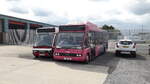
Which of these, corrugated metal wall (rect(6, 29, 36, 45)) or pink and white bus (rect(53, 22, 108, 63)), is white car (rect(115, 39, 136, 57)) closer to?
pink and white bus (rect(53, 22, 108, 63))

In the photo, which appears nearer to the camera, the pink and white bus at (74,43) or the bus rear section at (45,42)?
A: the pink and white bus at (74,43)

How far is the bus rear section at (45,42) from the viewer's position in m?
10.9

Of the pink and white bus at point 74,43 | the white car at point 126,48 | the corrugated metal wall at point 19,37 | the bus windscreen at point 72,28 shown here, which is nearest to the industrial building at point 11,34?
the corrugated metal wall at point 19,37

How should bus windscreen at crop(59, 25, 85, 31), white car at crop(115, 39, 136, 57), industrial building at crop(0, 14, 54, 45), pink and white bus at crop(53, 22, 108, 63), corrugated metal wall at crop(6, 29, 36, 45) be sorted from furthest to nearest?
corrugated metal wall at crop(6, 29, 36, 45) → industrial building at crop(0, 14, 54, 45) → white car at crop(115, 39, 136, 57) → bus windscreen at crop(59, 25, 85, 31) → pink and white bus at crop(53, 22, 108, 63)

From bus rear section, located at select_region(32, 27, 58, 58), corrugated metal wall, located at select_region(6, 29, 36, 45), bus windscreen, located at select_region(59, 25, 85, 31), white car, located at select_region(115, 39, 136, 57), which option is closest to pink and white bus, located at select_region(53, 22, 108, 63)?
bus windscreen, located at select_region(59, 25, 85, 31)

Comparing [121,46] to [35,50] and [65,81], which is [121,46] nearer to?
[35,50]

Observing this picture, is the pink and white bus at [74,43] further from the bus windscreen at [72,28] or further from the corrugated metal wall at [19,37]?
the corrugated metal wall at [19,37]

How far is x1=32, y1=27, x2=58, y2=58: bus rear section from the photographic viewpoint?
1090 cm

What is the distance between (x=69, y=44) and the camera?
952cm

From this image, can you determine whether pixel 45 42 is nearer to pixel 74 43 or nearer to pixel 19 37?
pixel 74 43

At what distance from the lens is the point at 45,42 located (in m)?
11.4

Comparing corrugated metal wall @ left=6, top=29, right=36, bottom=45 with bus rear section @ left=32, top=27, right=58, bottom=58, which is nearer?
bus rear section @ left=32, top=27, right=58, bottom=58

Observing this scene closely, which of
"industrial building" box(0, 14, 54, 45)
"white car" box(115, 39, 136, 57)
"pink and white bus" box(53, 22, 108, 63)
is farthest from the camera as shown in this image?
"industrial building" box(0, 14, 54, 45)

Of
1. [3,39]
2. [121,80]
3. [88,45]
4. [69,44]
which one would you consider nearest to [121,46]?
[88,45]
